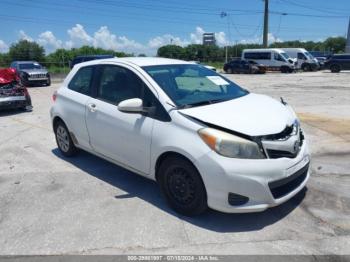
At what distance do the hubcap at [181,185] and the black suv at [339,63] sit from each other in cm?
3321


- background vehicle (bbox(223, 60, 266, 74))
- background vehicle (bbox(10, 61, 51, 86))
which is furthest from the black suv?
background vehicle (bbox(10, 61, 51, 86))

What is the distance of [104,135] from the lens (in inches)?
180

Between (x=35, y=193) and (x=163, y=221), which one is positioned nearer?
(x=163, y=221)

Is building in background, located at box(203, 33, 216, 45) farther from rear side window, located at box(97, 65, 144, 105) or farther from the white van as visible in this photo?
rear side window, located at box(97, 65, 144, 105)

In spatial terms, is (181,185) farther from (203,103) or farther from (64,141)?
(64,141)

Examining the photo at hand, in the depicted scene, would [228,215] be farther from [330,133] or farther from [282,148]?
[330,133]

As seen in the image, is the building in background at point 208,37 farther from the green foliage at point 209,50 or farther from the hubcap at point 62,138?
the hubcap at point 62,138

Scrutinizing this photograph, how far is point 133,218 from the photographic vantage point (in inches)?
148

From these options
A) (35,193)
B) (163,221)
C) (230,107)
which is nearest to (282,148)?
(230,107)

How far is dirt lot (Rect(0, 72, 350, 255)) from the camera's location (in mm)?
3238

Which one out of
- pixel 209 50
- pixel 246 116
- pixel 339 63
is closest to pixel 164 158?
pixel 246 116

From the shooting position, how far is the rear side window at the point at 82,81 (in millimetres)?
5051

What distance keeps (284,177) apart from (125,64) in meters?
2.45

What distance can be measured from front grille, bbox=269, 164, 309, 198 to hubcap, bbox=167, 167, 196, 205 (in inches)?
31.5
